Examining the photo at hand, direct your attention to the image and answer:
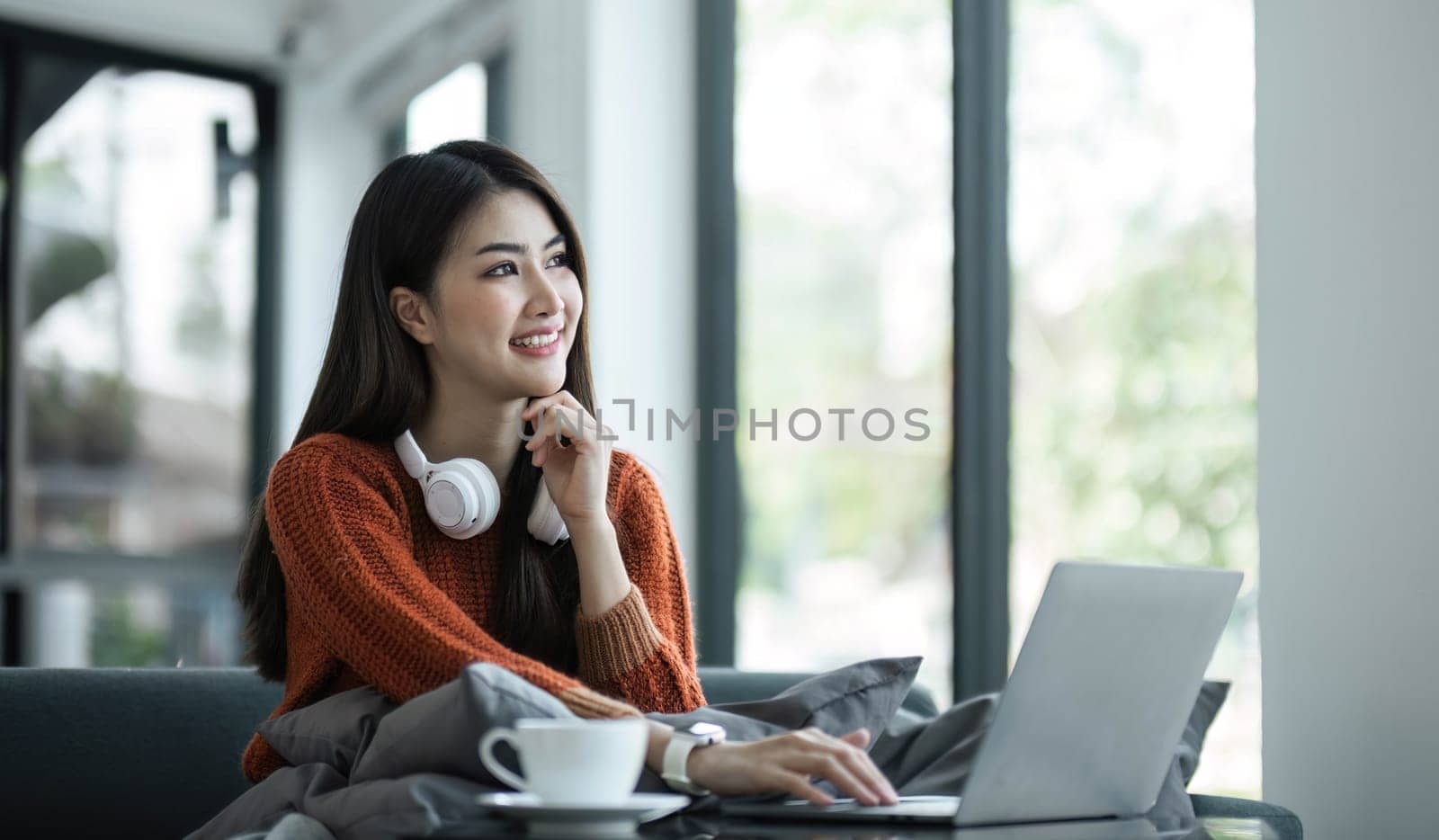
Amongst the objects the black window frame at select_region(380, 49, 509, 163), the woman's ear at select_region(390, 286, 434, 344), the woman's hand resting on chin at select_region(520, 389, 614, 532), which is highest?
the black window frame at select_region(380, 49, 509, 163)

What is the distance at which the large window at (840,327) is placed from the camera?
338 centimetres

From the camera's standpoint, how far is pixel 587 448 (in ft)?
5.94

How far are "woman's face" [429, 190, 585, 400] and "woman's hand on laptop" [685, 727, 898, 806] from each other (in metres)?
0.69

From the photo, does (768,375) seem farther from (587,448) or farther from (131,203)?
(131,203)

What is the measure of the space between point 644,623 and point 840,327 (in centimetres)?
204

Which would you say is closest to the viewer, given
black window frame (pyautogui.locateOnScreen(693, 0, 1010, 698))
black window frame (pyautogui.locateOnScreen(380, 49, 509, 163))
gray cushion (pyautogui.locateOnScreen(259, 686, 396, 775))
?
gray cushion (pyautogui.locateOnScreen(259, 686, 396, 775))

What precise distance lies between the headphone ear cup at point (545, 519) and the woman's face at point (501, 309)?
0.13 meters

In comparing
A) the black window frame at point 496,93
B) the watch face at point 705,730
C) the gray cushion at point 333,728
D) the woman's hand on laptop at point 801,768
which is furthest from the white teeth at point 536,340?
the black window frame at point 496,93

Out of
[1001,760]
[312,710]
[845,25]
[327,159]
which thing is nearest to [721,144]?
[845,25]

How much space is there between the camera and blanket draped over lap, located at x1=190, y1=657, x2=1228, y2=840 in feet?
4.15

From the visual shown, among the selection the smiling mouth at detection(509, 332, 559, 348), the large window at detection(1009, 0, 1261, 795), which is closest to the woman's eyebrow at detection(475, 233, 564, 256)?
the smiling mouth at detection(509, 332, 559, 348)

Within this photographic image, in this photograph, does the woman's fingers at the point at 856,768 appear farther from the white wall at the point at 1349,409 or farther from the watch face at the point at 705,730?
the white wall at the point at 1349,409

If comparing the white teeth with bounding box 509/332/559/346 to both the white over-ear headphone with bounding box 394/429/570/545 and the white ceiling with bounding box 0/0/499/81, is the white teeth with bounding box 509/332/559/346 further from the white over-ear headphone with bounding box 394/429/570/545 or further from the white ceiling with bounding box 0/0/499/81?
the white ceiling with bounding box 0/0/499/81

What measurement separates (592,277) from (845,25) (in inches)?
31.9
